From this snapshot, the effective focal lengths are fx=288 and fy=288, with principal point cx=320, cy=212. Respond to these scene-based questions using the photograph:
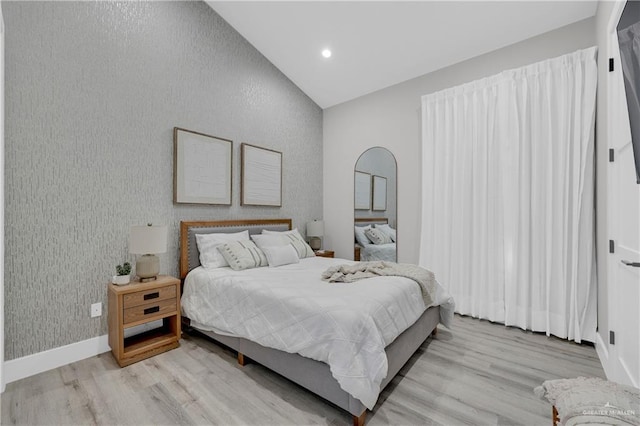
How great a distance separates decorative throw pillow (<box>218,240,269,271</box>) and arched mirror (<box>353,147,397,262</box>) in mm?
1756

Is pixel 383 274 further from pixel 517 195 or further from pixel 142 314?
pixel 142 314

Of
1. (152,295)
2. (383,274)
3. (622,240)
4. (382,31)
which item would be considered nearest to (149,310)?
(152,295)

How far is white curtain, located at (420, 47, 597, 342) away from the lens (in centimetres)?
263

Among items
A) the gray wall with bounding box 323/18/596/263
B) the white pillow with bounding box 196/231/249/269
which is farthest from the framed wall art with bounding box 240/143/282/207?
the gray wall with bounding box 323/18/596/263

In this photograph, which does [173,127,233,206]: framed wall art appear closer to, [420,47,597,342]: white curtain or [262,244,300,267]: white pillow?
[262,244,300,267]: white pillow

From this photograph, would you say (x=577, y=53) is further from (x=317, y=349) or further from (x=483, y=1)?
(x=317, y=349)

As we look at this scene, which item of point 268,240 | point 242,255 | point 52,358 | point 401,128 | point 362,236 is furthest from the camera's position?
point 362,236

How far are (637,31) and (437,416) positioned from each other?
2.15 meters

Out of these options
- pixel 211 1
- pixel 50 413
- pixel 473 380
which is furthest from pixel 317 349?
pixel 211 1

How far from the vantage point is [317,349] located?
1.71 metres

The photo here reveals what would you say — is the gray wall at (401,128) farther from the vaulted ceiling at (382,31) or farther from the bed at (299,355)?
the bed at (299,355)

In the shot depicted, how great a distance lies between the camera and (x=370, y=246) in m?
4.26

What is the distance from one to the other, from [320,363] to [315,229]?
275 cm

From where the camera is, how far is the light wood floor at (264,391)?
5.51ft
